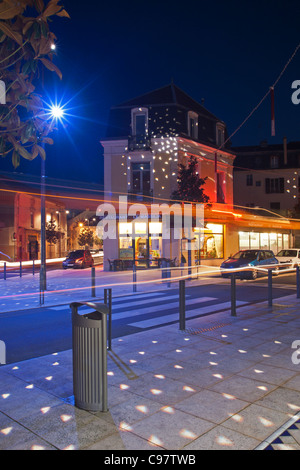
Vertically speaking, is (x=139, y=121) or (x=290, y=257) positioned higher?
(x=139, y=121)

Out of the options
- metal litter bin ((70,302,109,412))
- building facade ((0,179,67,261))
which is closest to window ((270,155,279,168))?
building facade ((0,179,67,261))

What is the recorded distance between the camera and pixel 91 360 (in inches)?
156

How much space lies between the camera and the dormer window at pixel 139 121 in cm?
2545

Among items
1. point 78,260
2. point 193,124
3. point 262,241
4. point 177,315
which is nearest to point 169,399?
point 177,315

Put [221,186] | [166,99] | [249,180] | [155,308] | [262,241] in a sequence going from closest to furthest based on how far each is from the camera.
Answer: [155,308] → [166,99] → [221,186] → [262,241] → [249,180]

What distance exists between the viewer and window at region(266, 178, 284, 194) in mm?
43062

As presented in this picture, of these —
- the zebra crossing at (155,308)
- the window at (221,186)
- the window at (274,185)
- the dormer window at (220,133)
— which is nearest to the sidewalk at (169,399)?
the zebra crossing at (155,308)

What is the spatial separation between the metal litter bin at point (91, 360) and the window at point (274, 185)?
4229cm

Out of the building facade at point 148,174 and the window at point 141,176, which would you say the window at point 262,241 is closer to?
the building facade at point 148,174

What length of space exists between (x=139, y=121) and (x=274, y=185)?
23.4 m

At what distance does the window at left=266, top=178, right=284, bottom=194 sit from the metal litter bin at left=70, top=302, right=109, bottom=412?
42.3 m

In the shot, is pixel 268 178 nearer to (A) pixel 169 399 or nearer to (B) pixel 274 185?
(B) pixel 274 185

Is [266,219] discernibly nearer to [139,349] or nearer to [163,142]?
[163,142]
